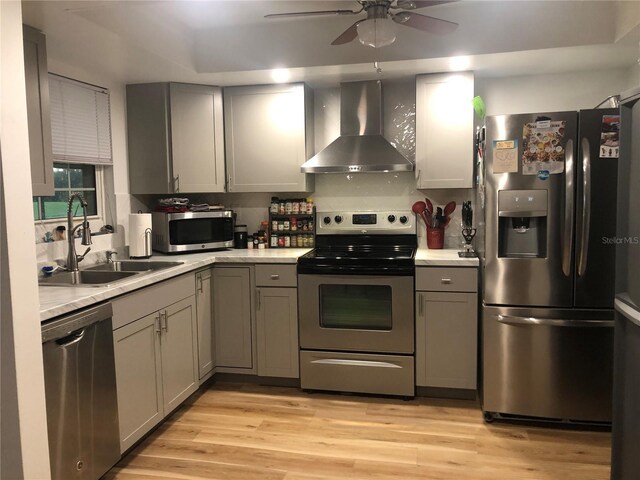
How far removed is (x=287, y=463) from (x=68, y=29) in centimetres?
248

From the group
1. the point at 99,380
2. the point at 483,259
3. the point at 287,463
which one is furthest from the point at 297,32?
the point at 287,463

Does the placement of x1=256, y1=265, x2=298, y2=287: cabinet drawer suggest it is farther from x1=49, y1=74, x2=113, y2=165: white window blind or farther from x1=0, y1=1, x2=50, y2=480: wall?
x1=0, y1=1, x2=50, y2=480: wall

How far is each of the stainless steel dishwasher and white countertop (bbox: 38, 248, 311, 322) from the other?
53 millimetres

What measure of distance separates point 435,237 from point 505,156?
1.02 metres

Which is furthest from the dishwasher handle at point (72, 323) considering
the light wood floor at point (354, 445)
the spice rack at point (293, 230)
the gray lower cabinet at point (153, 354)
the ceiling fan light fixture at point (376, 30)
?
the spice rack at point (293, 230)

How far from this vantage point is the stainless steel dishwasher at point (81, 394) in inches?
80.6

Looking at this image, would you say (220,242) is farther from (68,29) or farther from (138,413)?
(68,29)

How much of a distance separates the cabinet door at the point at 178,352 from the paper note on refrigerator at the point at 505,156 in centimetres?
207

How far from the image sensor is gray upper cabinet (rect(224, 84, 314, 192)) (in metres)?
3.77

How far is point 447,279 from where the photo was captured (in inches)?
129

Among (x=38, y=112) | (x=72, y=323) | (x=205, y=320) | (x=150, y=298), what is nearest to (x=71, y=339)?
(x=72, y=323)

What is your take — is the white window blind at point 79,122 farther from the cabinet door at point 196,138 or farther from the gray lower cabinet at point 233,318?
the gray lower cabinet at point 233,318

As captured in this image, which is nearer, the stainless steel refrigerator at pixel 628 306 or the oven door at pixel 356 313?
the stainless steel refrigerator at pixel 628 306

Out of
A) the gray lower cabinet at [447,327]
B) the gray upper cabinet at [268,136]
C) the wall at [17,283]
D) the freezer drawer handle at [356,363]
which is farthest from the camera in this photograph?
the gray upper cabinet at [268,136]
